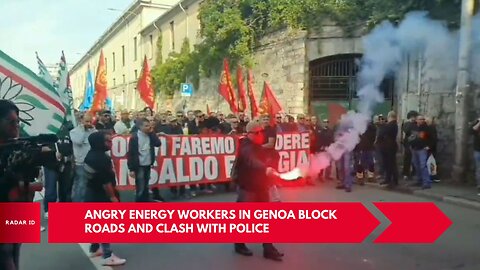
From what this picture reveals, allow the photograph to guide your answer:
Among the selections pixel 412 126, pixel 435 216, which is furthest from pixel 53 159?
pixel 412 126

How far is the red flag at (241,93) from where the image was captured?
7.61 m

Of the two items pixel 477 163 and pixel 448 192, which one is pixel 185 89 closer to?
pixel 477 163

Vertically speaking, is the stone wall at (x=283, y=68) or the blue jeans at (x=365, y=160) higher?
the stone wall at (x=283, y=68)

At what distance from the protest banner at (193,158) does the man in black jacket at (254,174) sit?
1.37m

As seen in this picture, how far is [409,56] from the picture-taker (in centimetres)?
375

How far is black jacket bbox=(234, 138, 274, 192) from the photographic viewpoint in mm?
2754

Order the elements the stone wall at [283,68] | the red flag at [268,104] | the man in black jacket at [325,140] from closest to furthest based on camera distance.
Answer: the man in black jacket at [325,140] → the red flag at [268,104] → the stone wall at [283,68]

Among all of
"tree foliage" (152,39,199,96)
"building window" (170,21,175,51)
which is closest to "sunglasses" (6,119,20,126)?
"building window" (170,21,175,51)

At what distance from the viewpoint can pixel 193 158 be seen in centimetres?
480

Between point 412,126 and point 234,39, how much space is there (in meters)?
3.70

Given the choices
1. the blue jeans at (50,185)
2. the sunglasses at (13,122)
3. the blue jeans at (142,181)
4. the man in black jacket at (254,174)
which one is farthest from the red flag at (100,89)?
the sunglasses at (13,122)

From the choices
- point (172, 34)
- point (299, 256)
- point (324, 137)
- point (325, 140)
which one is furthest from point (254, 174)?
point (172, 34)

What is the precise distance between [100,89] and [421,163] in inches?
137

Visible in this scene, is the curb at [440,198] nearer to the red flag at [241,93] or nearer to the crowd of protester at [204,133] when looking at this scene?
the crowd of protester at [204,133]
